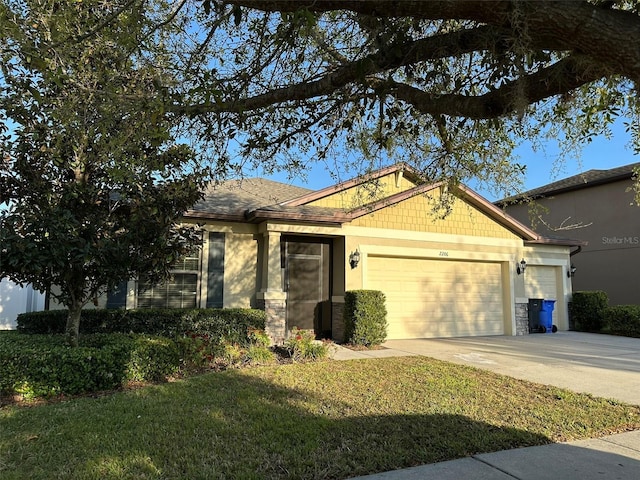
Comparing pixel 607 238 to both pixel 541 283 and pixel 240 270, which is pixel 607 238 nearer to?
pixel 541 283

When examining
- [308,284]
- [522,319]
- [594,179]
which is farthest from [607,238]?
[308,284]

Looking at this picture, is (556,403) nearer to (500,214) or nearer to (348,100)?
(348,100)

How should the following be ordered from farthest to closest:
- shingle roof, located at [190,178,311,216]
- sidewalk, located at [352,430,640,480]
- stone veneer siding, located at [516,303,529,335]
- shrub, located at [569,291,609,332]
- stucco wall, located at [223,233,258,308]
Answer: shrub, located at [569,291,609,332] → stone veneer siding, located at [516,303,529,335] → shingle roof, located at [190,178,311,216] → stucco wall, located at [223,233,258,308] → sidewalk, located at [352,430,640,480]

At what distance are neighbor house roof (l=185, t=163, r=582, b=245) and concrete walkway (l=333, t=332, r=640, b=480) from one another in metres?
3.38

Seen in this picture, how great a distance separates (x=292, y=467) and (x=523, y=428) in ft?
8.87

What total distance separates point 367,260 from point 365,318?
2.21m

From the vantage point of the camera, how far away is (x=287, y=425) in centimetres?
465


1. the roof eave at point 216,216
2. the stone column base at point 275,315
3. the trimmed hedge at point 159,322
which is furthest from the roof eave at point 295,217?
the trimmed hedge at point 159,322

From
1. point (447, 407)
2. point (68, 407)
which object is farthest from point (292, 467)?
point (68, 407)

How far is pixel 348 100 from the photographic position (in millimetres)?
5766

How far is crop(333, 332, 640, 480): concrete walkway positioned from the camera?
367 centimetres

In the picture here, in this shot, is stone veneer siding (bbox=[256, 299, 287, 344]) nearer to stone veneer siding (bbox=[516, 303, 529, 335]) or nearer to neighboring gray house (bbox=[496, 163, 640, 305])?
stone veneer siding (bbox=[516, 303, 529, 335])

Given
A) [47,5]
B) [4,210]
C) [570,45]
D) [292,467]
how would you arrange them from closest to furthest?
[570,45] < [292,467] < [47,5] < [4,210]

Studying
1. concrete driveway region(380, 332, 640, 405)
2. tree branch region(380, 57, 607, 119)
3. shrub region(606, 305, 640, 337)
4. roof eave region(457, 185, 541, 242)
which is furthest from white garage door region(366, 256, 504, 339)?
tree branch region(380, 57, 607, 119)
